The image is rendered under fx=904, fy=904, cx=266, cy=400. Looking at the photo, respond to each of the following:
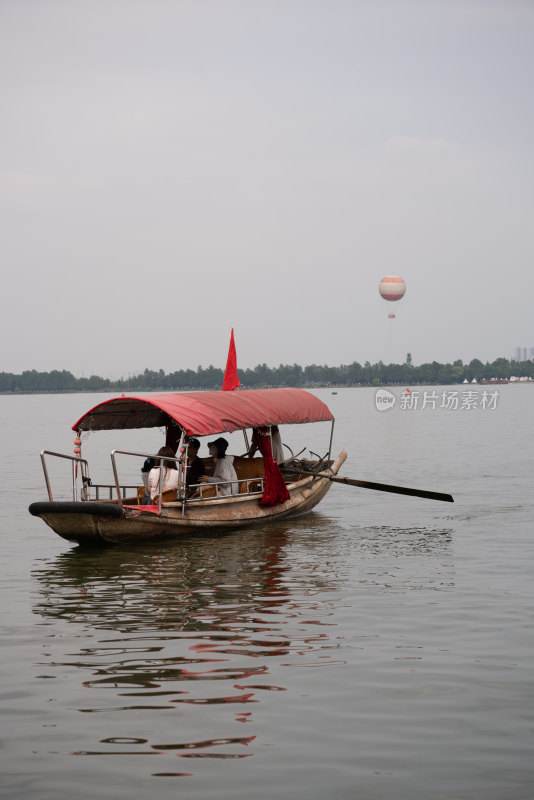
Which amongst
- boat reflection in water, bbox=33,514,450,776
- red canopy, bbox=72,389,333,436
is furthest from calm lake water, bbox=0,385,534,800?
red canopy, bbox=72,389,333,436

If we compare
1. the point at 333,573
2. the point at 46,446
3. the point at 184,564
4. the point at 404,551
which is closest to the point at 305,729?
the point at 333,573

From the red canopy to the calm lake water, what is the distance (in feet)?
7.15

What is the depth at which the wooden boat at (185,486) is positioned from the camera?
14.2 meters

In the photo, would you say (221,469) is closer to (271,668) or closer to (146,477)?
(146,477)

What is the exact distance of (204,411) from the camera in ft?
52.1

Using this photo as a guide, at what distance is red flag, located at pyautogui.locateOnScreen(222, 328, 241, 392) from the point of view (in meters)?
20.0

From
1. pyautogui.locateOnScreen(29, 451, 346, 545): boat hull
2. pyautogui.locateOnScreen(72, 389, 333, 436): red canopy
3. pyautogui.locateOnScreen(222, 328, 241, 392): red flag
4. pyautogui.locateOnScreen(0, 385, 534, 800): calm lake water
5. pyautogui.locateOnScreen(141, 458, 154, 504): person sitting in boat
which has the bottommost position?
pyautogui.locateOnScreen(0, 385, 534, 800): calm lake water

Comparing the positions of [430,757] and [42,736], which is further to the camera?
[42,736]

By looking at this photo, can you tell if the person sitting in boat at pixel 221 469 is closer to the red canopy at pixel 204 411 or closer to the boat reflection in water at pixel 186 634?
the red canopy at pixel 204 411

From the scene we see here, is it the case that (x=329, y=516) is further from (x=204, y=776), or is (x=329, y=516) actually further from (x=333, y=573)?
(x=204, y=776)

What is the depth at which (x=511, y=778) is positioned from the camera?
19.1 ft

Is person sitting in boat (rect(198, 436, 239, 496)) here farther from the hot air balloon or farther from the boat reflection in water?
the hot air balloon

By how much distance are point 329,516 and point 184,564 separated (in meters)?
7.13

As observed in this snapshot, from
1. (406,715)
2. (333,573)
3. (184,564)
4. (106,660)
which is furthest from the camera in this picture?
(184,564)
